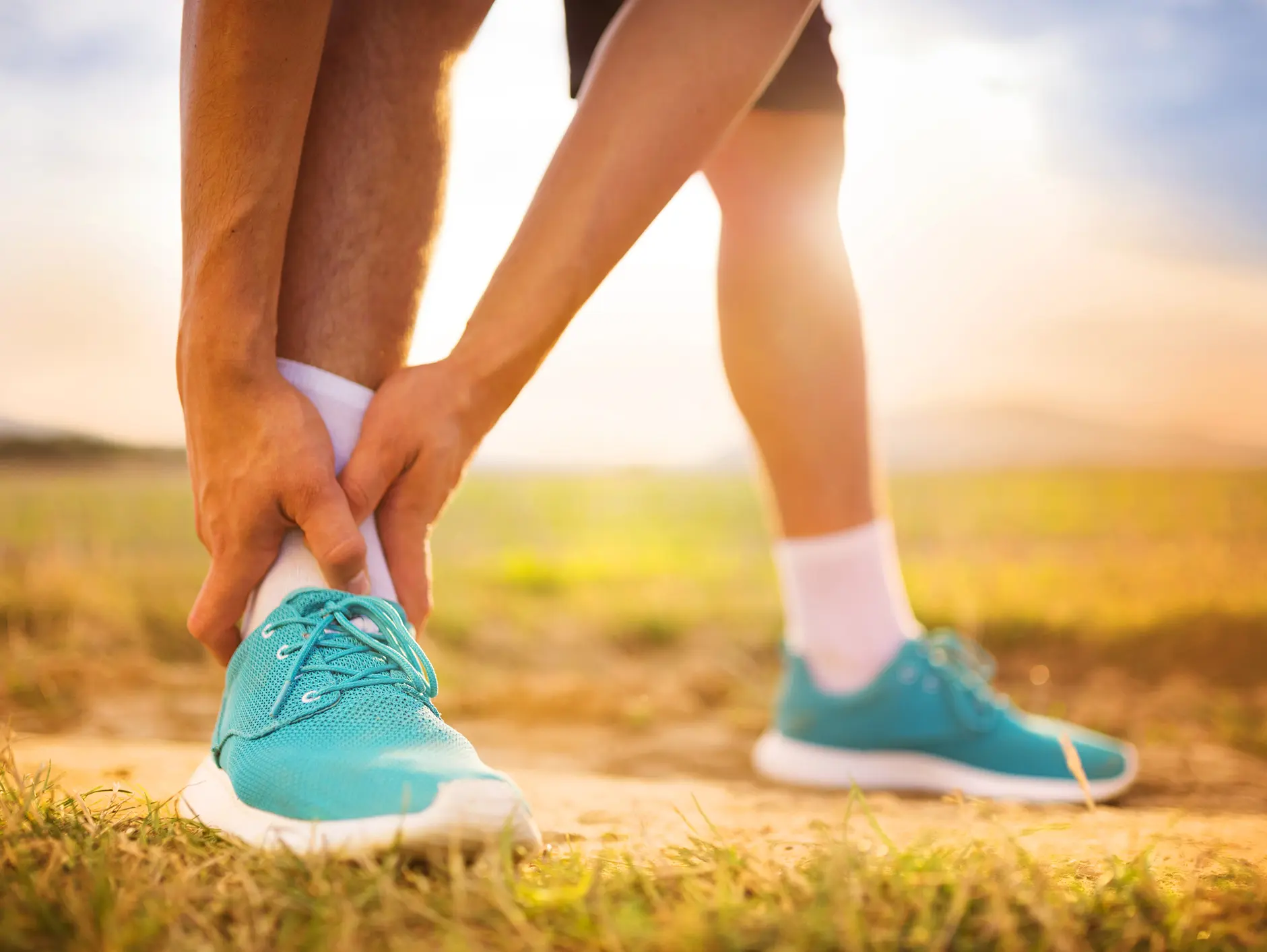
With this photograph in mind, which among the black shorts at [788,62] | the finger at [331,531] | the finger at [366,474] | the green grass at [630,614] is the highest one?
the black shorts at [788,62]

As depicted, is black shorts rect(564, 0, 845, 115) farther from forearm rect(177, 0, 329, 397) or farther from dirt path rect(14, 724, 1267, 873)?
dirt path rect(14, 724, 1267, 873)

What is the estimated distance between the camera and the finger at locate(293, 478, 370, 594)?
1180 mm

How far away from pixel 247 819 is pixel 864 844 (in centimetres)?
78

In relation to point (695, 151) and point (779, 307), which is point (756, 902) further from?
point (779, 307)

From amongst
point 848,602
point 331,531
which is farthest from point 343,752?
point 848,602

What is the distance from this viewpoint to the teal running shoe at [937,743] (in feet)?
6.24

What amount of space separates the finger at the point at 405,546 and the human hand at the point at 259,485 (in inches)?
2.6

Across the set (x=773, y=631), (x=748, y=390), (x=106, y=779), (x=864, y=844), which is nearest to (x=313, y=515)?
(x=106, y=779)

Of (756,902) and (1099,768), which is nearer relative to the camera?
(756,902)

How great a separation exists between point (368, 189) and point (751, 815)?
1.18 meters

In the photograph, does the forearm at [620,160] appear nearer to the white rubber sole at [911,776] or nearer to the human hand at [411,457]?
the human hand at [411,457]

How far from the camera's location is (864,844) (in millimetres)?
1227

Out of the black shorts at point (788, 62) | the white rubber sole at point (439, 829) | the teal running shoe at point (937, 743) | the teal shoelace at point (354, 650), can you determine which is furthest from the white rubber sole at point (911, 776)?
the black shorts at point (788, 62)

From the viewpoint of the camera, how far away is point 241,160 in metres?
1.22
